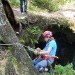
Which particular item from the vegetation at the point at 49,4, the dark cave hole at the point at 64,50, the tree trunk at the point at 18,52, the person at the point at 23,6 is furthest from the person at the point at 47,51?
the dark cave hole at the point at 64,50

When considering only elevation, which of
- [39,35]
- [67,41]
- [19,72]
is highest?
[19,72]

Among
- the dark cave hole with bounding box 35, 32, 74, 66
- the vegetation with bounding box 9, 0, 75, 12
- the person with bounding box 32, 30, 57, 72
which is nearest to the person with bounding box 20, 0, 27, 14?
the vegetation with bounding box 9, 0, 75, 12

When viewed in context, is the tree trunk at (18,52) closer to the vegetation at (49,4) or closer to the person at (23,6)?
the person at (23,6)

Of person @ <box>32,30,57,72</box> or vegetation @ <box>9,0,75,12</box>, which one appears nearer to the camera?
person @ <box>32,30,57,72</box>

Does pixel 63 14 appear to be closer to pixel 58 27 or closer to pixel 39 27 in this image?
pixel 58 27

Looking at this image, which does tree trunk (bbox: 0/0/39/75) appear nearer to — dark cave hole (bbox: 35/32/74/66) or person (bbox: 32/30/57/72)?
person (bbox: 32/30/57/72)

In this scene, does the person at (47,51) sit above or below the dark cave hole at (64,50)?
above

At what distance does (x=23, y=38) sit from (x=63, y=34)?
315cm

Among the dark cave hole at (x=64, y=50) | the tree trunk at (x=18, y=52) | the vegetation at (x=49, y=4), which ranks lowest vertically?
the dark cave hole at (x=64, y=50)

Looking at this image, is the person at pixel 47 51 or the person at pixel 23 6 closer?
the person at pixel 47 51

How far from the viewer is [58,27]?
10.4m

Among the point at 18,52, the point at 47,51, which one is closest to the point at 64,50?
the point at 47,51

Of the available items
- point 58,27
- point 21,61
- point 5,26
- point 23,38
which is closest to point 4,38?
point 5,26

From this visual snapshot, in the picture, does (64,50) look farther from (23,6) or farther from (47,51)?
(47,51)
